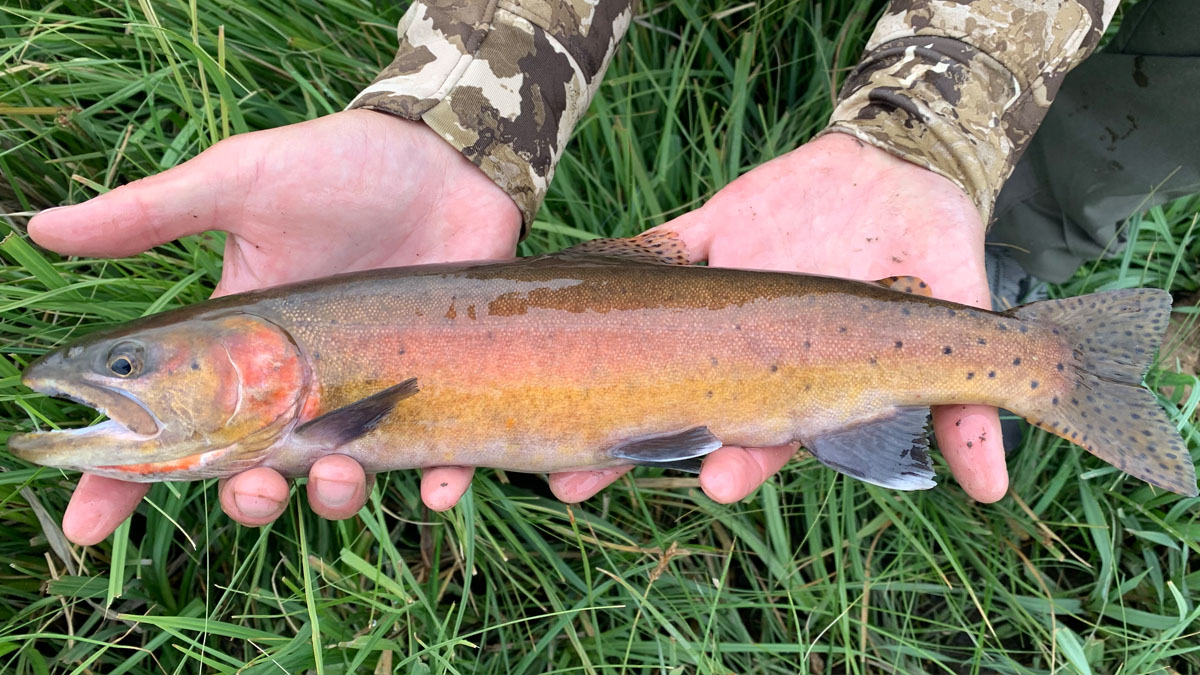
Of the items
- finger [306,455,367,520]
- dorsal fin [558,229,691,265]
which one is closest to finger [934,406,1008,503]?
dorsal fin [558,229,691,265]

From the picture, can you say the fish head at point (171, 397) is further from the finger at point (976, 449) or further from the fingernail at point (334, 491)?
the finger at point (976, 449)

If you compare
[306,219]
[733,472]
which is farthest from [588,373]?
[306,219]

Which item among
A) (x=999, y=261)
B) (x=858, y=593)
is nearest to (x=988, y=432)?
(x=858, y=593)

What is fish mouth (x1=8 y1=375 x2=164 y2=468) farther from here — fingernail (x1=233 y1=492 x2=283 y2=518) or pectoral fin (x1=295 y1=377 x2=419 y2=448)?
pectoral fin (x1=295 y1=377 x2=419 y2=448)

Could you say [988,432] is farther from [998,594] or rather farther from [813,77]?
[813,77]

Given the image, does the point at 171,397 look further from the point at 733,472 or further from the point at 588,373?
the point at 733,472

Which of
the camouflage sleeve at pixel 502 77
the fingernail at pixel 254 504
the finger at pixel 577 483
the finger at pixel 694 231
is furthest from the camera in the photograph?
the finger at pixel 694 231

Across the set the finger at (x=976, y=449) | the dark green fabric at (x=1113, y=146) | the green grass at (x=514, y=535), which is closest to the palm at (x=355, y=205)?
the green grass at (x=514, y=535)
